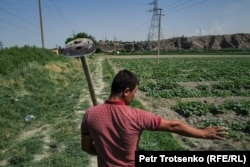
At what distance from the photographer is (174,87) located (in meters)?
17.1

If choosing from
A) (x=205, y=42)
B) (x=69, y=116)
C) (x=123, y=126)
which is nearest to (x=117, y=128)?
(x=123, y=126)

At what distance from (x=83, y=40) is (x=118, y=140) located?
1.34 meters

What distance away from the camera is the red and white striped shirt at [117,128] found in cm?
277

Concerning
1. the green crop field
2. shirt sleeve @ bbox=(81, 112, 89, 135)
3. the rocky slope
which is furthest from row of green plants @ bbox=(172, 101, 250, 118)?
the rocky slope

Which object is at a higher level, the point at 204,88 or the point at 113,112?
the point at 113,112

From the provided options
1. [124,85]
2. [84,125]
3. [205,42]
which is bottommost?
[205,42]

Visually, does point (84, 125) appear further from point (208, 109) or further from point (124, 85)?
point (208, 109)

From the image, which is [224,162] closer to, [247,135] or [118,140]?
[118,140]

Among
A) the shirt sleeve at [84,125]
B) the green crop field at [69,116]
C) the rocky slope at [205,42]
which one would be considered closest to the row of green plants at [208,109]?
the green crop field at [69,116]

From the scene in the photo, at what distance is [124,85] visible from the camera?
284 centimetres

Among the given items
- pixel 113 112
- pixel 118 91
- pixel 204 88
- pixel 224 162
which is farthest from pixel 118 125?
pixel 204 88

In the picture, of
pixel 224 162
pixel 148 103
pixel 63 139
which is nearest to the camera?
pixel 224 162

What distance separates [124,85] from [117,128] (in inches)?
15.2

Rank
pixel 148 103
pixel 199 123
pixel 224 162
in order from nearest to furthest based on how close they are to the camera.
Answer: pixel 224 162 → pixel 199 123 → pixel 148 103
